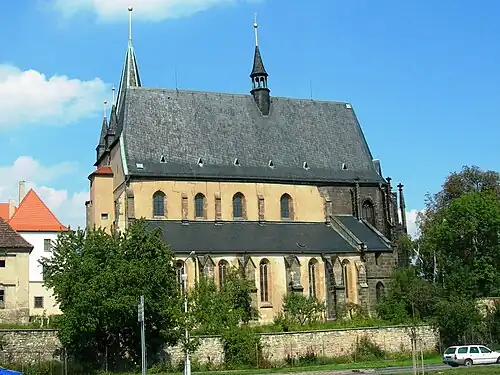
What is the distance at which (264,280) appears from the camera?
52.6 meters

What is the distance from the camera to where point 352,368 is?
36.9 m

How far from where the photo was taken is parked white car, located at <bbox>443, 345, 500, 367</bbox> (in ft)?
123

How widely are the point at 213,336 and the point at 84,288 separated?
25.4 ft

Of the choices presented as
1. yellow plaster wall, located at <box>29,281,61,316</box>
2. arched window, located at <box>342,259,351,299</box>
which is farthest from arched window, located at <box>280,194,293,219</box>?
yellow plaster wall, located at <box>29,281,61,316</box>

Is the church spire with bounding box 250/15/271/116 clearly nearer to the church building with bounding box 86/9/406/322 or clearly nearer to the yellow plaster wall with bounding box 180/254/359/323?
the church building with bounding box 86/9/406/322

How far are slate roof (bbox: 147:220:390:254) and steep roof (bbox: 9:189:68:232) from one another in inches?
542

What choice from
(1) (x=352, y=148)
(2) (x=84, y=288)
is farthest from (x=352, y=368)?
(1) (x=352, y=148)

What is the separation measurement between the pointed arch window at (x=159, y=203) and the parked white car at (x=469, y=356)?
24.9m

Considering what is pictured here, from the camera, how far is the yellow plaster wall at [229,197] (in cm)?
5450

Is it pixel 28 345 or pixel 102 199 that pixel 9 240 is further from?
pixel 102 199

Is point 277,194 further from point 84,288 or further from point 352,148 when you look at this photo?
point 84,288

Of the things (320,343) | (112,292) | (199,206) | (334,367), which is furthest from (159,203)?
(334,367)

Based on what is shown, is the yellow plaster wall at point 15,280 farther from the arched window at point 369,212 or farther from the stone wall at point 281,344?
the arched window at point 369,212

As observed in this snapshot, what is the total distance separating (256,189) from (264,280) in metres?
8.59
